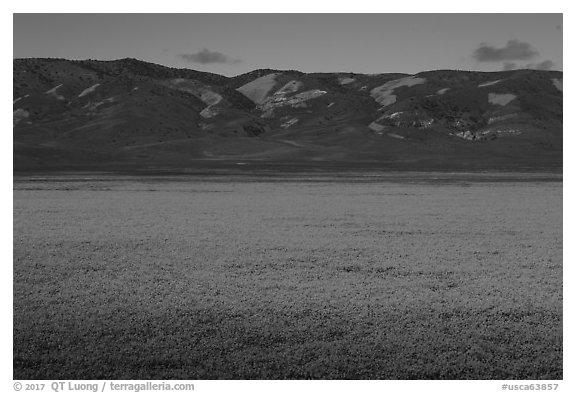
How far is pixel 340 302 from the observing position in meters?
18.9

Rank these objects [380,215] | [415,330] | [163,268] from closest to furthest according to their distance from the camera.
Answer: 1. [415,330]
2. [163,268]
3. [380,215]

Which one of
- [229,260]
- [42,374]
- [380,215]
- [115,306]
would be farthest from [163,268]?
[380,215]

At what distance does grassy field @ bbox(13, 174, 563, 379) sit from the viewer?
14.7 m

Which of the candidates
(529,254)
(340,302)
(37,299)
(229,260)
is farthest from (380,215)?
(37,299)

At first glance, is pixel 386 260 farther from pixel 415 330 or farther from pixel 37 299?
pixel 37 299

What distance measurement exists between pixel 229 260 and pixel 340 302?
298 inches

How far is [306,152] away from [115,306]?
173 meters

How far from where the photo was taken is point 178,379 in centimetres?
1403

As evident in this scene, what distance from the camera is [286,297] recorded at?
1933 centimetres

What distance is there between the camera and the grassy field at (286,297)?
14.7 m
